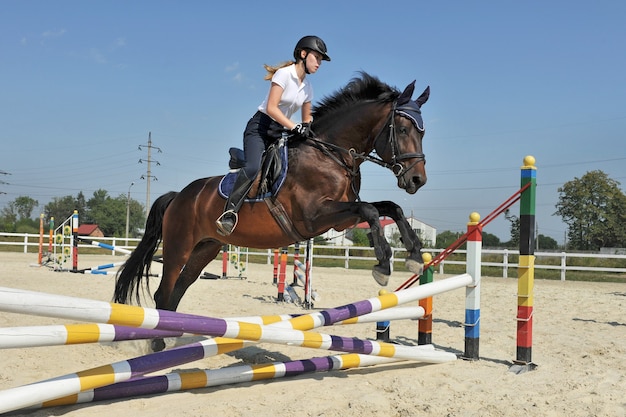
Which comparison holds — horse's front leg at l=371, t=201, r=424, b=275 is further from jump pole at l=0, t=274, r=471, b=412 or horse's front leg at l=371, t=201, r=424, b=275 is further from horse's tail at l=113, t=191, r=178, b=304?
horse's tail at l=113, t=191, r=178, b=304

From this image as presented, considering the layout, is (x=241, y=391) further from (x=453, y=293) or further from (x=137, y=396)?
(x=453, y=293)

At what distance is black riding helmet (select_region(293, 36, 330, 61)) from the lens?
4586 mm

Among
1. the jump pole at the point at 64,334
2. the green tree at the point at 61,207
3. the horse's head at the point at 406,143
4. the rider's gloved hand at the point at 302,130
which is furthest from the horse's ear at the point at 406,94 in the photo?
the green tree at the point at 61,207

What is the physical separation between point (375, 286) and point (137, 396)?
36.0 feet

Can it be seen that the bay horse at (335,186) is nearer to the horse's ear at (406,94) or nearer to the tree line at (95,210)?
the horse's ear at (406,94)

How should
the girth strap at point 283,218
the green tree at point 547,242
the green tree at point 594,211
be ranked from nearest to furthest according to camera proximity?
the girth strap at point 283,218, the green tree at point 594,211, the green tree at point 547,242

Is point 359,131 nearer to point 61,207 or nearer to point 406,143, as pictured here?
point 406,143

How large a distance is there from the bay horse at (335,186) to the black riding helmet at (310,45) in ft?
1.63

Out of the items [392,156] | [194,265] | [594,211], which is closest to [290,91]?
[392,156]

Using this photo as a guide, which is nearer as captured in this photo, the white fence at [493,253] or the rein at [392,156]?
the rein at [392,156]

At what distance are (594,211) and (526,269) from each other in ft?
156

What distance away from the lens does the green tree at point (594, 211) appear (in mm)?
46156

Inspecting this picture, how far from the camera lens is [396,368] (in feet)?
16.0

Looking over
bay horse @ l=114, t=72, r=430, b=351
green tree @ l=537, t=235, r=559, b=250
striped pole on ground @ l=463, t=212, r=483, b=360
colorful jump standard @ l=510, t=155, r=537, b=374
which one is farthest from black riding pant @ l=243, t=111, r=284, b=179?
green tree @ l=537, t=235, r=559, b=250
